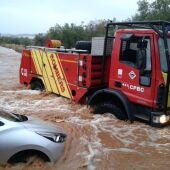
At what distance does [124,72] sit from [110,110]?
1030mm

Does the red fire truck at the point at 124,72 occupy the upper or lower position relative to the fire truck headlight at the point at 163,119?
upper

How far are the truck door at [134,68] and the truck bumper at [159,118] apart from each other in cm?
24

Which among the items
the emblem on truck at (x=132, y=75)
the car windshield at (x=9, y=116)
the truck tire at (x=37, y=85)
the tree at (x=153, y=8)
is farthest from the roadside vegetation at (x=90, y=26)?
the car windshield at (x=9, y=116)

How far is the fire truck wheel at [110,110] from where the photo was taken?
9.81m

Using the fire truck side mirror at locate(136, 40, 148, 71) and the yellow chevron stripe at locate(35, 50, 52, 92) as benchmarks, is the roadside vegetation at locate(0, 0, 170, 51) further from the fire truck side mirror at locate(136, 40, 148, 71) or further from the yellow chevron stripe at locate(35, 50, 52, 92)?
the fire truck side mirror at locate(136, 40, 148, 71)

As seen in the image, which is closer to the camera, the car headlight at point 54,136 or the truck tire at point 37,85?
the car headlight at point 54,136

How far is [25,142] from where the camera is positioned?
6.05 metres

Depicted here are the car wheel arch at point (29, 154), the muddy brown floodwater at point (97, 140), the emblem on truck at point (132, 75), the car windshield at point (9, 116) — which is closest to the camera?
the car wheel arch at point (29, 154)

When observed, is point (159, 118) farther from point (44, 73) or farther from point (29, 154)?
point (44, 73)

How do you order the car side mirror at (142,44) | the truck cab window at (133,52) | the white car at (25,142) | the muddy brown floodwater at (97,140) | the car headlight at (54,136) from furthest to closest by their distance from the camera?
the truck cab window at (133,52), the car side mirror at (142,44), the muddy brown floodwater at (97,140), the car headlight at (54,136), the white car at (25,142)

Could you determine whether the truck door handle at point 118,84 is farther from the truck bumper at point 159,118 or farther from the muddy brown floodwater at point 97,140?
the truck bumper at point 159,118

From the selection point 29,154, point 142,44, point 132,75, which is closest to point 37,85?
point 132,75

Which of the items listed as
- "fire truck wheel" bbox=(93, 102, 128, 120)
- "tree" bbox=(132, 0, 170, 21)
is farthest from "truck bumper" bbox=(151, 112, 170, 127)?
"tree" bbox=(132, 0, 170, 21)

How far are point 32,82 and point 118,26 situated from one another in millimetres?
5119
